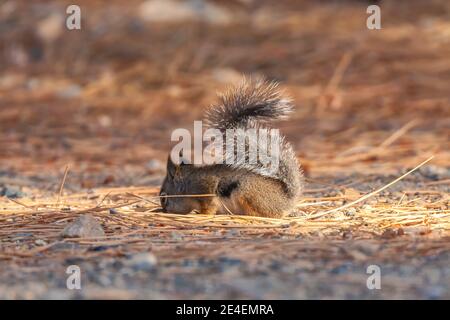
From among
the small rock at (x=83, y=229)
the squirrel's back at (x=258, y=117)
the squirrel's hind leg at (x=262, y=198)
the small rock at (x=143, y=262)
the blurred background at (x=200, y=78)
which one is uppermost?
the blurred background at (x=200, y=78)

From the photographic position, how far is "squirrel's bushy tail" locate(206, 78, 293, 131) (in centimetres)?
446

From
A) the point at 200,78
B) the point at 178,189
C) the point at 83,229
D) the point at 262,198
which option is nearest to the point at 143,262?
the point at 83,229

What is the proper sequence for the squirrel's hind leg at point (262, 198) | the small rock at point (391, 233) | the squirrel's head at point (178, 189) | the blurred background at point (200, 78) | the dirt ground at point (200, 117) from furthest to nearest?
the blurred background at point (200, 78) < the squirrel's head at point (178, 189) < the squirrel's hind leg at point (262, 198) < the small rock at point (391, 233) < the dirt ground at point (200, 117)

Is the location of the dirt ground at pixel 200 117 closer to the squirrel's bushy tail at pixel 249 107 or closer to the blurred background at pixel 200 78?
the blurred background at pixel 200 78

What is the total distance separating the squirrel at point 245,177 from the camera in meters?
4.41

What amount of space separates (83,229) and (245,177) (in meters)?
0.90

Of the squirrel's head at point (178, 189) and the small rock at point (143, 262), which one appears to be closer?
the small rock at point (143, 262)

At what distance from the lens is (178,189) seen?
4.68 metres

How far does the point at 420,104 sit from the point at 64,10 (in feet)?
15.9

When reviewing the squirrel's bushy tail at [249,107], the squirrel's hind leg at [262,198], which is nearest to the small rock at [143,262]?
the squirrel's hind leg at [262,198]

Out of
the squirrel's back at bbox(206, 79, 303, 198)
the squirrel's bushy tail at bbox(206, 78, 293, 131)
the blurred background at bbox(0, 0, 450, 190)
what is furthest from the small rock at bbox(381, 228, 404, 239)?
the blurred background at bbox(0, 0, 450, 190)

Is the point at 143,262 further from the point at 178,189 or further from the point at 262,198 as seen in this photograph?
the point at 178,189
